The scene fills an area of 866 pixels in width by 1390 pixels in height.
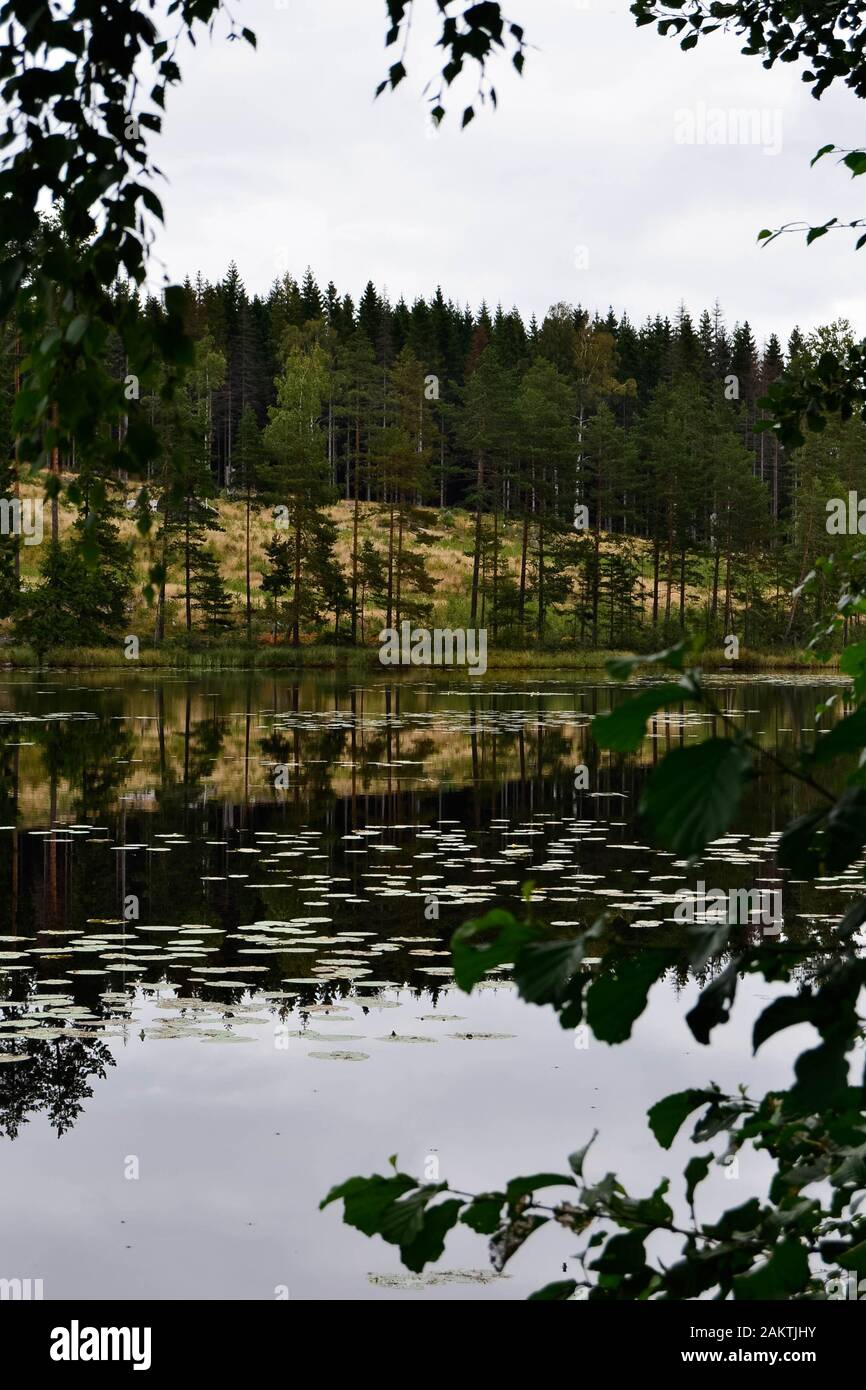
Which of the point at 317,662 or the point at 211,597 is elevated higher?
the point at 211,597

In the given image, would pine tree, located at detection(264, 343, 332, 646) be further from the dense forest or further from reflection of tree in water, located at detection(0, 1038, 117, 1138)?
reflection of tree in water, located at detection(0, 1038, 117, 1138)

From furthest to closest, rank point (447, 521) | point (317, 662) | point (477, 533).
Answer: point (447, 521)
point (477, 533)
point (317, 662)

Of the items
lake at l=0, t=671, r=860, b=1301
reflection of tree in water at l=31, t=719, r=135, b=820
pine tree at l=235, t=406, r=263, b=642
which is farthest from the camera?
pine tree at l=235, t=406, r=263, b=642

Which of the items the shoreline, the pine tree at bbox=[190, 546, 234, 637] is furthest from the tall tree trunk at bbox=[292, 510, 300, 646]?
the pine tree at bbox=[190, 546, 234, 637]

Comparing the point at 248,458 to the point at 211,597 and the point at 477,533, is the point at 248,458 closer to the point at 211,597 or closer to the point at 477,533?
the point at 211,597

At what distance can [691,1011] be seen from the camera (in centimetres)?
143

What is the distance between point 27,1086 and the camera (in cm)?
600

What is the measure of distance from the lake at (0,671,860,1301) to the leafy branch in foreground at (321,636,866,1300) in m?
0.12

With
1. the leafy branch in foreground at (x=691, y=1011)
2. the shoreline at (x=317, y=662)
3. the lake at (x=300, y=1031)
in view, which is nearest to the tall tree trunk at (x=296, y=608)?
the shoreline at (x=317, y=662)

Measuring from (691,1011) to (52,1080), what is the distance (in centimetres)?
520

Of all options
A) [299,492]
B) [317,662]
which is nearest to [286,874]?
[317,662]

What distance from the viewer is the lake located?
483cm

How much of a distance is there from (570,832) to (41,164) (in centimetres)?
1261

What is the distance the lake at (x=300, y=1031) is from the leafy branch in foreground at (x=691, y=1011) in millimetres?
121
